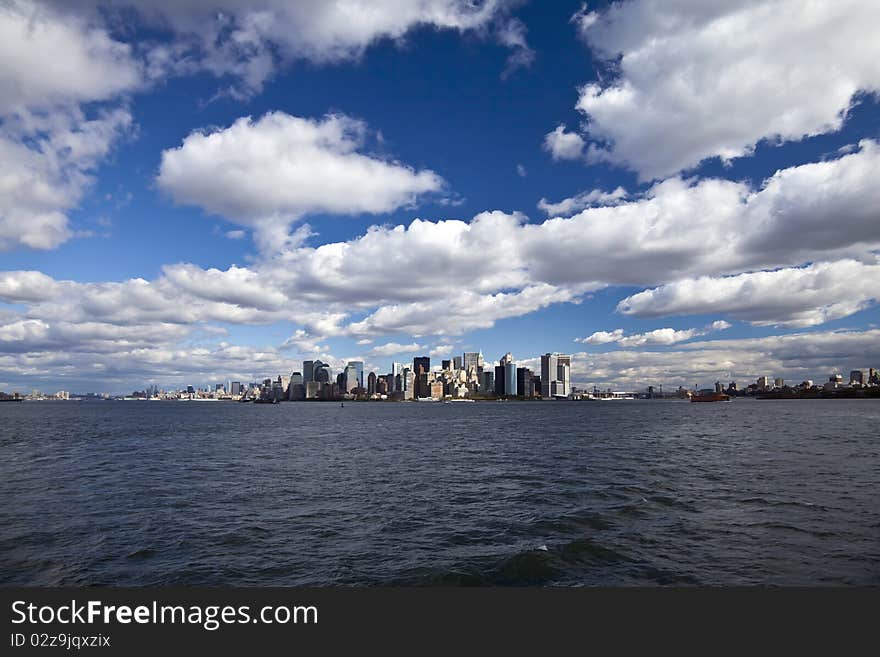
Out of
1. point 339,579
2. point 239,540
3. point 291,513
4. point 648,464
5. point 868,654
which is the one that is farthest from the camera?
point 648,464

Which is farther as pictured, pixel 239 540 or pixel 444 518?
pixel 444 518

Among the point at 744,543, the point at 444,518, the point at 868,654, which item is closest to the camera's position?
the point at 868,654

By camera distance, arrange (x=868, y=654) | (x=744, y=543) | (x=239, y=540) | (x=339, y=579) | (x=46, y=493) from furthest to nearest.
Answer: (x=46, y=493), (x=239, y=540), (x=744, y=543), (x=339, y=579), (x=868, y=654)

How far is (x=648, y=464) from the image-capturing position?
5469 centimetres

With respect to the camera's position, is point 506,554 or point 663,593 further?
point 506,554

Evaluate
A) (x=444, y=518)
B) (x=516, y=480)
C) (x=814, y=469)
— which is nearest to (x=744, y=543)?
(x=444, y=518)

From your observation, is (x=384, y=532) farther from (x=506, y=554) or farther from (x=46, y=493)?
(x=46, y=493)

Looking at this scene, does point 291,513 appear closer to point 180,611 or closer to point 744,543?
point 180,611

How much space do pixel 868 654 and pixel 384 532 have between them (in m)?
21.0

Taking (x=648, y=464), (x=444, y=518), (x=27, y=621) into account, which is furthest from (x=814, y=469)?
(x=27, y=621)

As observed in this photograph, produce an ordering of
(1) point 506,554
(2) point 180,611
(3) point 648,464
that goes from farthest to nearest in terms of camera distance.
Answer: (3) point 648,464 < (1) point 506,554 < (2) point 180,611

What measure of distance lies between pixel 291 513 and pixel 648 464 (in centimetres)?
3891

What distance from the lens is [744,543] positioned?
25.0 metres

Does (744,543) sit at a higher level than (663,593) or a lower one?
lower
